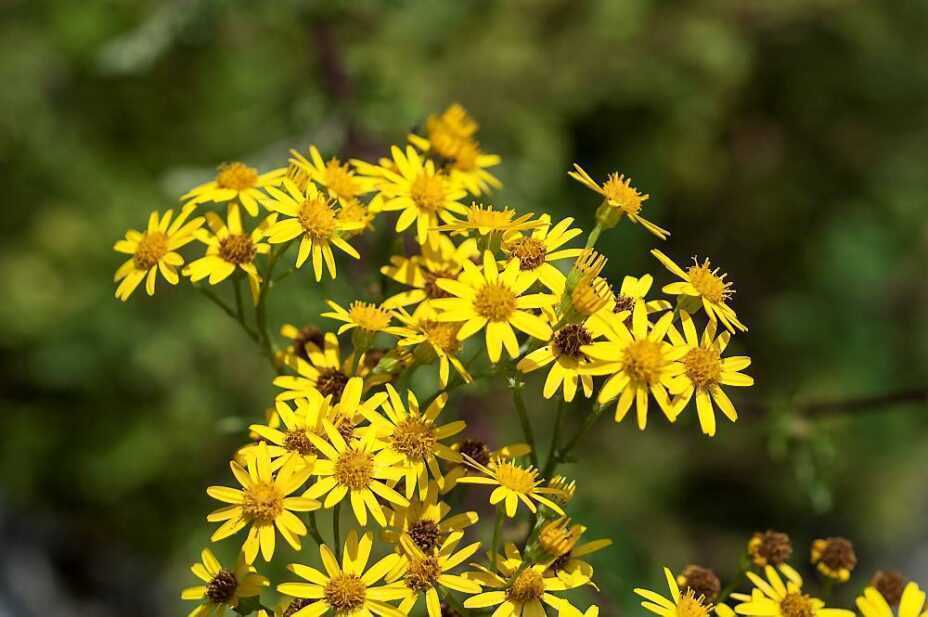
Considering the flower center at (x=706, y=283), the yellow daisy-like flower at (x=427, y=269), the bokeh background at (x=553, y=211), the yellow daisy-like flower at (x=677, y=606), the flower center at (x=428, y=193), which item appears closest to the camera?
the yellow daisy-like flower at (x=677, y=606)

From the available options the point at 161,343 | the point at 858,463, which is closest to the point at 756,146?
the point at 858,463

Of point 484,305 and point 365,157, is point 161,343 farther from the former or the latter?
point 484,305

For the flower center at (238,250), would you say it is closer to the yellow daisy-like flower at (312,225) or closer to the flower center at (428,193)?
the yellow daisy-like flower at (312,225)

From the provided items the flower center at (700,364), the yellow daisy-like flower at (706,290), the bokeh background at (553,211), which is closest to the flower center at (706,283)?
the yellow daisy-like flower at (706,290)

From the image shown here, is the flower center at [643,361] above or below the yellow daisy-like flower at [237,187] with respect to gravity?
below

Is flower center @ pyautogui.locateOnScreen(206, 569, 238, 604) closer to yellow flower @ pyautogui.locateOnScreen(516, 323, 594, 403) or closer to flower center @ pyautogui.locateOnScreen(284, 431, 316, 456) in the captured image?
flower center @ pyautogui.locateOnScreen(284, 431, 316, 456)

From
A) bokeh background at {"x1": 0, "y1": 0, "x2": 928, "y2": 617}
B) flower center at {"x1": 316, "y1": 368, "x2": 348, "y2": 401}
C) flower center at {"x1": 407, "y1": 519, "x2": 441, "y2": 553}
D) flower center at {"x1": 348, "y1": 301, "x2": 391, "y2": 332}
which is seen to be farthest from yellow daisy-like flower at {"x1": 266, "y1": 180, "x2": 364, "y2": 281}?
bokeh background at {"x1": 0, "y1": 0, "x2": 928, "y2": 617}
